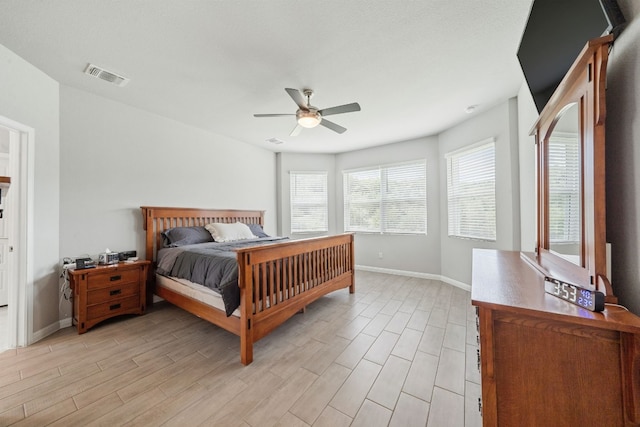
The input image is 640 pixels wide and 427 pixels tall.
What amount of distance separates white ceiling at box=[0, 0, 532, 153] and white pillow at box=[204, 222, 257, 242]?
169 cm

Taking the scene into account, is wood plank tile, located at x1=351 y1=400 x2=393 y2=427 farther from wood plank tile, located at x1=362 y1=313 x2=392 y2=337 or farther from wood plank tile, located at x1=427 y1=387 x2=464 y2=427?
wood plank tile, located at x1=362 y1=313 x2=392 y2=337

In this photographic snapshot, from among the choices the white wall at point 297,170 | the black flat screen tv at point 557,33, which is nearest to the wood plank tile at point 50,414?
the black flat screen tv at point 557,33

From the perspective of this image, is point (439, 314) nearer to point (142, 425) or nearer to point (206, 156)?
point (142, 425)

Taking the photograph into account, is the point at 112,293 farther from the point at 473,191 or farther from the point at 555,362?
the point at 473,191

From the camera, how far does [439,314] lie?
2.75 m

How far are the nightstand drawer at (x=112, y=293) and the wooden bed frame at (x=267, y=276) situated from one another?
0.97 feet

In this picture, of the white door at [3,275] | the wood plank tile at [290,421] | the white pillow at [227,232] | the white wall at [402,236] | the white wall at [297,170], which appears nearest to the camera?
the wood plank tile at [290,421]

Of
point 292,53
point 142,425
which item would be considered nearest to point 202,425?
point 142,425

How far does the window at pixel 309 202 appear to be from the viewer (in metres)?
5.34

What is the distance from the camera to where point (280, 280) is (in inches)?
93.0

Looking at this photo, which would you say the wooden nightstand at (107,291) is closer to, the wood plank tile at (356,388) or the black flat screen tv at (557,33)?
the wood plank tile at (356,388)

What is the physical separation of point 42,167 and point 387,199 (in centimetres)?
485

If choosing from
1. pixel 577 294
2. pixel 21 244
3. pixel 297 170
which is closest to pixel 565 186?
pixel 577 294

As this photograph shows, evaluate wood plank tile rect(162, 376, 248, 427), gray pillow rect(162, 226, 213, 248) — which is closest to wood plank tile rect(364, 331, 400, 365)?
wood plank tile rect(162, 376, 248, 427)
